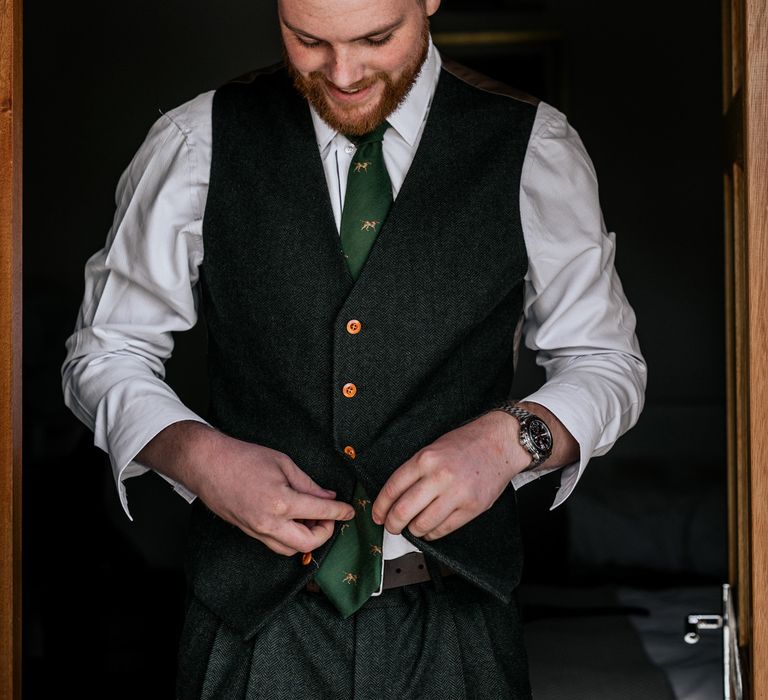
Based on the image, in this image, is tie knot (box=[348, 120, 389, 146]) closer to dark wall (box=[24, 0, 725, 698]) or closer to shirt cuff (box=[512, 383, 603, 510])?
shirt cuff (box=[512, 383, 603, 510])

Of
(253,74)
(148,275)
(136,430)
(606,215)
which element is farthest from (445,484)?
(606,215)

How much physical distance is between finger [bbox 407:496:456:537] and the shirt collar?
624mm

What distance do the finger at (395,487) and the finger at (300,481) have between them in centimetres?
11

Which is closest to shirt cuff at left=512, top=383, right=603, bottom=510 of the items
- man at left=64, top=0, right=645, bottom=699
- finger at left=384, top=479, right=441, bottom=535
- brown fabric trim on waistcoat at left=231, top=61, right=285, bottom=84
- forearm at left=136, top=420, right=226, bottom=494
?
man at left=64, top=0, right=645, bottom=699

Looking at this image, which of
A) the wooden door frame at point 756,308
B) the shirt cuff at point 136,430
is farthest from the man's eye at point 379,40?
the shirt cuff at point 136,430

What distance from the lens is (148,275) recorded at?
5.73 feet

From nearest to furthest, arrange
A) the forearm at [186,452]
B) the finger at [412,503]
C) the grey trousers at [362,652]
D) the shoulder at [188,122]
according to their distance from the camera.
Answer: the finger at [412,503] → the forearm at [186,452] → the grey trousers at [362,652] → the shoulder at [188,122]

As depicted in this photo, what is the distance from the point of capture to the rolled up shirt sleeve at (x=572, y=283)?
1.75 m

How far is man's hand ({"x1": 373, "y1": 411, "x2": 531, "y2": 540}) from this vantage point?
1477mm

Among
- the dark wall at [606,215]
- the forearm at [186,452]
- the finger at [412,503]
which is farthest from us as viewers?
the dark wall at [606,215]

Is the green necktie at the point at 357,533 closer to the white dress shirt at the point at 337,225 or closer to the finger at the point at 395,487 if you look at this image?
the white dress shirt at the point at 337,225

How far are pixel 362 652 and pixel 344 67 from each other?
2.78ft

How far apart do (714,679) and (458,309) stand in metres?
→ 1.65

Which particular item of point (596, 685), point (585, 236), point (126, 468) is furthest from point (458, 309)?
point (596, 685)
